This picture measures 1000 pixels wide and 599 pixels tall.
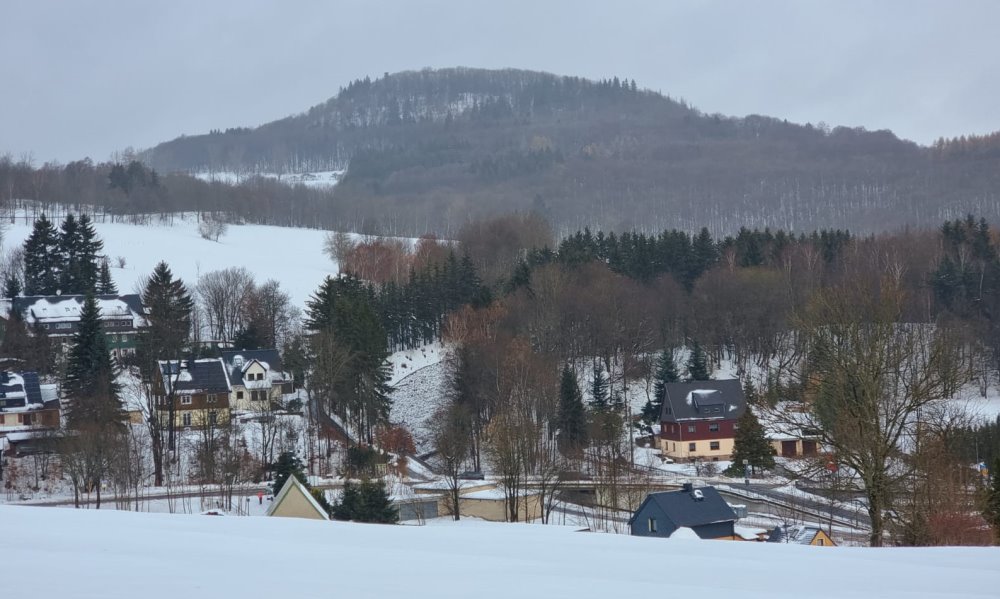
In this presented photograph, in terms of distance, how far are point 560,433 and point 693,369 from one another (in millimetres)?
11495

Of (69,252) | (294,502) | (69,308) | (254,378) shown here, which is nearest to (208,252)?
(69,252)

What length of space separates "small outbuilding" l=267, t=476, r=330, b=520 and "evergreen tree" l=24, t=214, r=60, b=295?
47.5m

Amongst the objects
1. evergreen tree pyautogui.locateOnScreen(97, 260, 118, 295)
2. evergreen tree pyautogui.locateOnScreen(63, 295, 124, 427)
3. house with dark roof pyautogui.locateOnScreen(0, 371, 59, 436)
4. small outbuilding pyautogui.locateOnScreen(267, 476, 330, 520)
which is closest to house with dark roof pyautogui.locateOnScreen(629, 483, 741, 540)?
small outbuilding pyautogui.locateOnScreen(267, 476, 330, 520)

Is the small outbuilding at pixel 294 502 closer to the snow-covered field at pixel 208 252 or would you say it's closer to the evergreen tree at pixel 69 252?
the evergreen tree at pixel 69 252

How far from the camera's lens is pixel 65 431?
36438mm

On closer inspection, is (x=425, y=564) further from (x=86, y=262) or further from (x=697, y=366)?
(x=86, y=262)

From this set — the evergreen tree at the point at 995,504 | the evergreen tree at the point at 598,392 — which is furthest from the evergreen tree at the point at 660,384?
the evergreen tree at the point at 995,504

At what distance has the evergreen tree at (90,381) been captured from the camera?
1443 inches

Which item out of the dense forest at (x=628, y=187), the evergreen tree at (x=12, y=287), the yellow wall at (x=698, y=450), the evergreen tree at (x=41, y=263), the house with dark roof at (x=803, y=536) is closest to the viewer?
the house with dark roof at (x=803, y=536)

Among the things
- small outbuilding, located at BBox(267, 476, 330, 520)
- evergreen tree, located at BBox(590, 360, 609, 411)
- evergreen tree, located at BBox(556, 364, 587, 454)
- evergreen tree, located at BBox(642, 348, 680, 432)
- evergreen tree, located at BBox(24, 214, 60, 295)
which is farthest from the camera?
evergreen tree, located at BBox(24, 214, 60, 295)

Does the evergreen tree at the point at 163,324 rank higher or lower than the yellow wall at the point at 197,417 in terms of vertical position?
higher

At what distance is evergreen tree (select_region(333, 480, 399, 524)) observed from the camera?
87.6ft

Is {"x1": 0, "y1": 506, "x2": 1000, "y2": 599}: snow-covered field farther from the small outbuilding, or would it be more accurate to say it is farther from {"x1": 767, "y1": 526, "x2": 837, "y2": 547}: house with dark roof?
{"x1": 767, "y1": 526, "x2": 837, "y2": 547}: house with dark roof

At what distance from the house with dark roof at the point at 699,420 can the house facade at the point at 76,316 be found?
3292 cm
